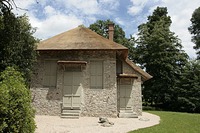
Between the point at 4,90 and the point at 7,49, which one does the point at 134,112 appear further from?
the point at 4,90

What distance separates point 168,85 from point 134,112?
13.0m

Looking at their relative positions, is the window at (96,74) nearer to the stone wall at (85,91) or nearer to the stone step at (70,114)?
the stone wall at (85,91)

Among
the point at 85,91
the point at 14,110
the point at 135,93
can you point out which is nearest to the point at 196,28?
the point at 135,93

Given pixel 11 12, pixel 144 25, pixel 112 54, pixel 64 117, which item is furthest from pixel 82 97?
pixel 144 25

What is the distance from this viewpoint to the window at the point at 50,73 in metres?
15.7

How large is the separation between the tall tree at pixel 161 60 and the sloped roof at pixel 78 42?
13895 millimetres

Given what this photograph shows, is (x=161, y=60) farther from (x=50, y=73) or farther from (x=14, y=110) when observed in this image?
(x=14, y=110)

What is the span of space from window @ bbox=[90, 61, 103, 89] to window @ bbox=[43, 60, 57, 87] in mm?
2628

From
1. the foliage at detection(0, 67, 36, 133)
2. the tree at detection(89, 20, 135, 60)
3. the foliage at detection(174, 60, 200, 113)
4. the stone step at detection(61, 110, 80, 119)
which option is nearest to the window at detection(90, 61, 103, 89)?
the stone step at detection(61, 110, 80, 119)

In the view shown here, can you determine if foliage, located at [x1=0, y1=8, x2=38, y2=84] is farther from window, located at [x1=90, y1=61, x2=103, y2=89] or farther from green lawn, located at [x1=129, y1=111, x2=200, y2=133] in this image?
green lawn, located at [x1=129, y1=111, x2=200, y2=133]

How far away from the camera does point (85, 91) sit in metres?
15.4

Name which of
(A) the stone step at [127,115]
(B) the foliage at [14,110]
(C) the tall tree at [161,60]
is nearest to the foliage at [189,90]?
(C) the tall tree at [161,60]

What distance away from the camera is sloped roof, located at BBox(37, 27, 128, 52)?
15552 mm

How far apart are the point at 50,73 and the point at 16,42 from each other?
4.99 meters
